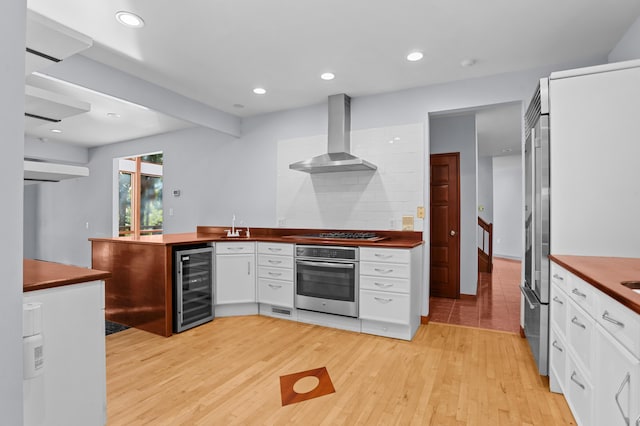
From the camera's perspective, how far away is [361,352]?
283 cm

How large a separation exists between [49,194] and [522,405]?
9407mm

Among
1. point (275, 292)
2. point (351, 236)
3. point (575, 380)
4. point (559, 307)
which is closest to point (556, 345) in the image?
point (559, 307)

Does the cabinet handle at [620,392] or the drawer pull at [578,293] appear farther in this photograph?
the drawer pull at [578,293]

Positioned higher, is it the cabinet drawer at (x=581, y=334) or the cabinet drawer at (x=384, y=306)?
the cabinet drawer at (x=581, y=334)

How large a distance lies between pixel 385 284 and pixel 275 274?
1264 millimetres

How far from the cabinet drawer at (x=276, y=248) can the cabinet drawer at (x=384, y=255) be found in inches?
33.5

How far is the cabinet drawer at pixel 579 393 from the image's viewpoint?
1.53 m

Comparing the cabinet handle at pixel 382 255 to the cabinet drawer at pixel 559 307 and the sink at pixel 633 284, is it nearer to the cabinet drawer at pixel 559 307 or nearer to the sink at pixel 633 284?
the cabinet drawer at pixel 559 307

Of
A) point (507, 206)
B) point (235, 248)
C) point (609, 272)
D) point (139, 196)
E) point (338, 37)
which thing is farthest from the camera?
point (507, 206)

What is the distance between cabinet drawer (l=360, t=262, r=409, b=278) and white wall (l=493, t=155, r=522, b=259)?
6889 mm

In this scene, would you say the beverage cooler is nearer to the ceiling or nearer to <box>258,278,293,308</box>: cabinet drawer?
<box>258,278,293,308</box>: cabinet drawer

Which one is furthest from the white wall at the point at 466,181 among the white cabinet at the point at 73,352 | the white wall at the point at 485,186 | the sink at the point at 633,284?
the white cabinet at the point at 73,352

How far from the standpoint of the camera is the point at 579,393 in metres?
1.67

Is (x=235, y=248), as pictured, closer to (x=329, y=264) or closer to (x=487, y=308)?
(x=329, y=264)
